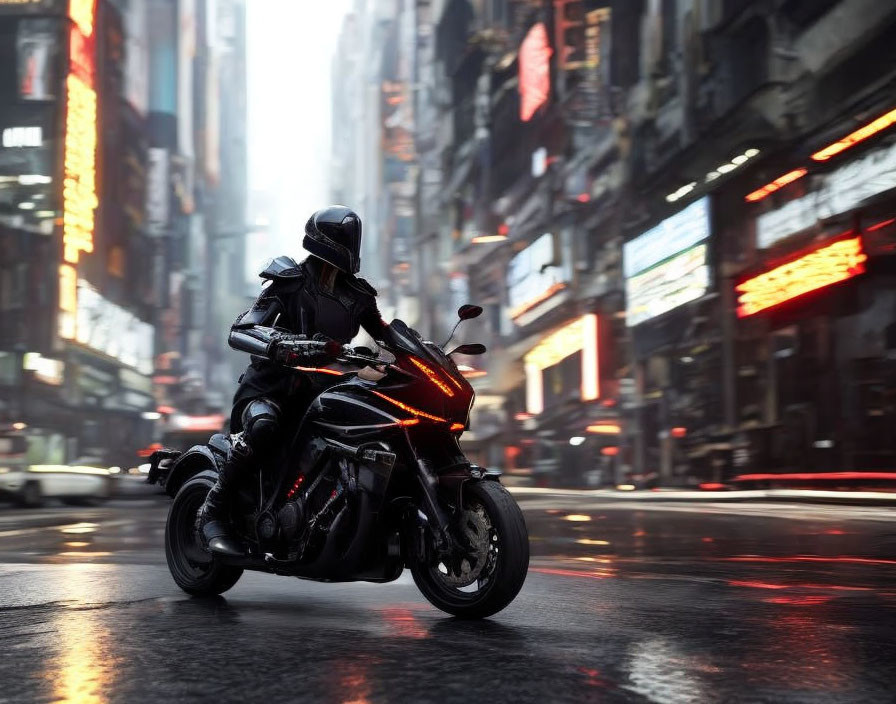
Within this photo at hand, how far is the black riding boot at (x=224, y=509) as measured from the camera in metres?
6.29

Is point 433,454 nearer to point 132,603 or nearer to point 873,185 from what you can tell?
point 132,603

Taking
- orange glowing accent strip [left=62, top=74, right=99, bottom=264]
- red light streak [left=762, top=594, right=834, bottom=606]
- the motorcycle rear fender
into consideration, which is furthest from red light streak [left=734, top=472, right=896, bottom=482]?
orange glowing accent strip [left=62, top=74, right=99, bottom=264]

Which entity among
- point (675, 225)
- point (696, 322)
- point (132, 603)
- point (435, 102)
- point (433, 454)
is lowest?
point (132, 603)

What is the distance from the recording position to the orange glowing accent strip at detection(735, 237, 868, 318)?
76.2 feet

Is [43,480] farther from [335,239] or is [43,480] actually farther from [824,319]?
[335,239]

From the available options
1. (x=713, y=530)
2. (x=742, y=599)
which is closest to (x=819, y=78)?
(x=713, y=530)

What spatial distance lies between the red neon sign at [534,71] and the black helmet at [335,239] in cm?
4186

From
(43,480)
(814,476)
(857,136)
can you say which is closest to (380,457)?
(857,136)

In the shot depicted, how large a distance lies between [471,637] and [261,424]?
66.5 inches

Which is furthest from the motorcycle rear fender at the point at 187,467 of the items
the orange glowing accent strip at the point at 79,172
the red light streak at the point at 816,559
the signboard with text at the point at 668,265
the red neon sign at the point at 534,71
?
the orange glowing accent strip at the point at 79,172

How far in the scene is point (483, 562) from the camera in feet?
18.0

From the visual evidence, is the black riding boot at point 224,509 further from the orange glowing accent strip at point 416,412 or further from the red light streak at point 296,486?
the orange glowing accent strip at point 416,412

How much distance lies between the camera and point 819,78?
24.8 m

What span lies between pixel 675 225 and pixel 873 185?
10125 mm
